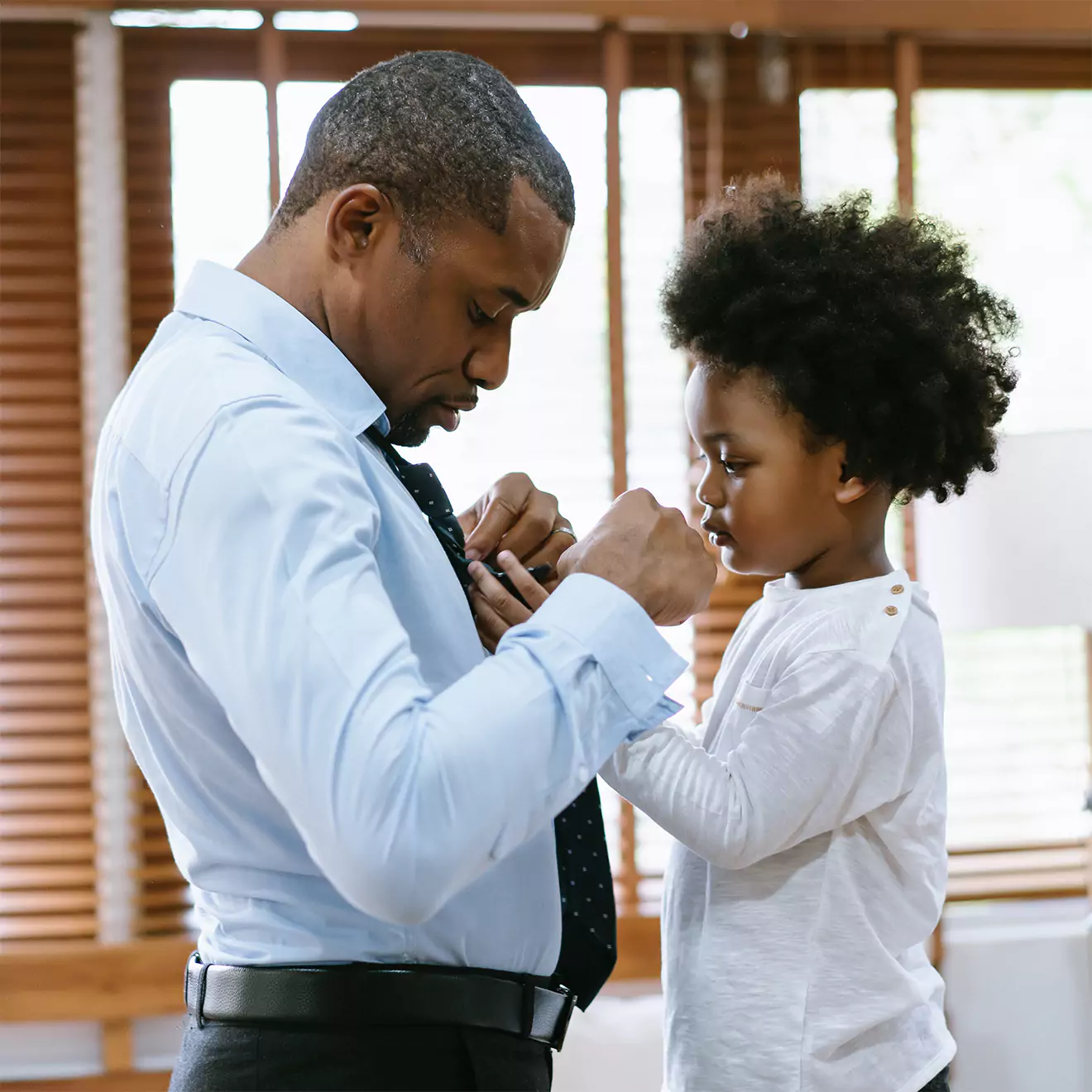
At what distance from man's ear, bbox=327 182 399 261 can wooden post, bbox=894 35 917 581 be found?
1.97 m

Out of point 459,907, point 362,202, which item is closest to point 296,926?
point 459,907

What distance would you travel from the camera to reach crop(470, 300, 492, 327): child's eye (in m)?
0.87

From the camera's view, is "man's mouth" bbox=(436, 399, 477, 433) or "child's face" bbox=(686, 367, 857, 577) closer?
"man's mouth" bbox=(436, 399, 477, 433)

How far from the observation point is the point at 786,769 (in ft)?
3.49

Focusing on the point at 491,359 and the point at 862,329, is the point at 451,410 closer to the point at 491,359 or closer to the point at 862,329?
the point at 491,359

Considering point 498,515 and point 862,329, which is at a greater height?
point 862,329

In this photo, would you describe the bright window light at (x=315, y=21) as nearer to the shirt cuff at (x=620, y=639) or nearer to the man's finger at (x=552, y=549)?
the man's finger at (x=552, y=549)

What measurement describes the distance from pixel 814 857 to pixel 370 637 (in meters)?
0.69

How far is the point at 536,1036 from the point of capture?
2.81 feet

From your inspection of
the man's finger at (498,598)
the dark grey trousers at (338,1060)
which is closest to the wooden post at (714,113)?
the man's finger at (498,598)

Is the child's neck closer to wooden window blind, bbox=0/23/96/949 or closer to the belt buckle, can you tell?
the belt buckle

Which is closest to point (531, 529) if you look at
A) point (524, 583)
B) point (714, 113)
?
point (524, 583)

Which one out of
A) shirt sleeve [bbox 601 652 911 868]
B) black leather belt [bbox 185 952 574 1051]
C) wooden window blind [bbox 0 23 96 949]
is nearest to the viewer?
black leather belt [bbox 185 952 574 1051]

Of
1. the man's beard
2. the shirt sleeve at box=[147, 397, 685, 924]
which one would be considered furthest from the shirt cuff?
the man's beard
